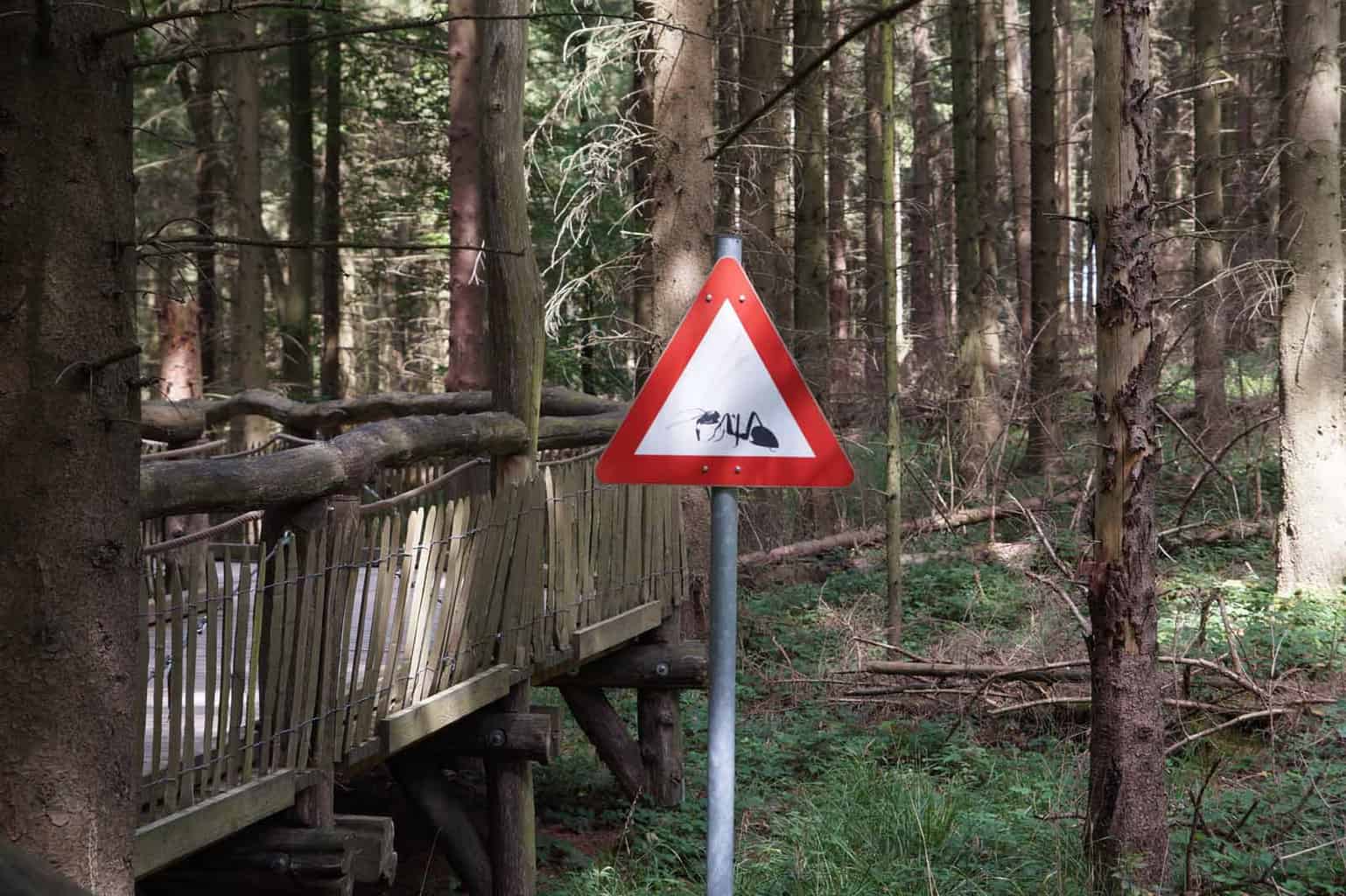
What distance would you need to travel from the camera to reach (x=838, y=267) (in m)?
24.6

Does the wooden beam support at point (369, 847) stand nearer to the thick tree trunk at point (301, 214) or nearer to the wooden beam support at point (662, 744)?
the wooden beam support at point (662, 744)

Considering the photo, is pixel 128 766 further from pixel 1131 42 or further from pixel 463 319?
pixel 463 319

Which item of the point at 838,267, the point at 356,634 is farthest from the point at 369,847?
the point at 838,267

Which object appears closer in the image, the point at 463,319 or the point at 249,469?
the point at 249,469

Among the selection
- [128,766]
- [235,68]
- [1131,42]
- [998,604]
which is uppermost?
[235,68]

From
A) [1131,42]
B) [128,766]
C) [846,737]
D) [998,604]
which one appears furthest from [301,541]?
[998,604]

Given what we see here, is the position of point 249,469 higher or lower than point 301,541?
higher

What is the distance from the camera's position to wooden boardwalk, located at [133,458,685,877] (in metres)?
4.17

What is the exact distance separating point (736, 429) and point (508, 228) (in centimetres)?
540

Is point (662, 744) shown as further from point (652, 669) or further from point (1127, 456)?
point (1127, 456)

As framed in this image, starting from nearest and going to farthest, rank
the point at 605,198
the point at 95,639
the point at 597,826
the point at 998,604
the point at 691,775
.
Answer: the point at 95,639, the point at 597,826, the point at 691,775, the point at 998,604, the point at 605,198

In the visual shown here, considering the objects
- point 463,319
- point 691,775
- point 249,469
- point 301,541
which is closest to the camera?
point 249,469

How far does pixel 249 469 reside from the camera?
4.46 meters

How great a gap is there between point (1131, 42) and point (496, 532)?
11.9 ft
